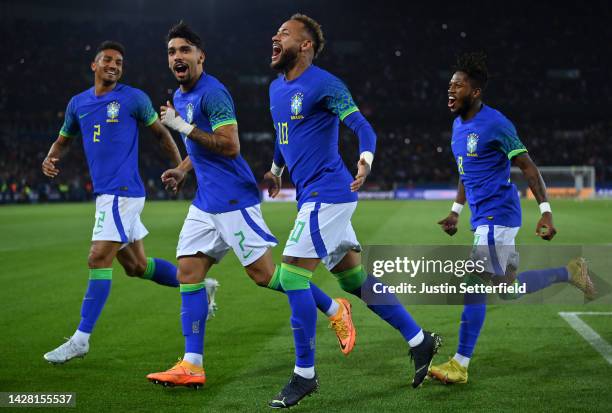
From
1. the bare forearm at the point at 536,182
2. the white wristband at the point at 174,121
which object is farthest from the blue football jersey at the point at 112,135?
the bare forearm at the point at 536,182

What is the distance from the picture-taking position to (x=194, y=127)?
194 inches

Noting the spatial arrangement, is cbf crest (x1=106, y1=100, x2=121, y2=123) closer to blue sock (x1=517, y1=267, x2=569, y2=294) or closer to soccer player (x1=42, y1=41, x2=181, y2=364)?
soccer player (x1=42, y1=41, x2=181, y2=364)

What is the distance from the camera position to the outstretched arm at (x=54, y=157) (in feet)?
21.3

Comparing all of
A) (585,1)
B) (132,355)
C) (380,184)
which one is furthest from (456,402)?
(585,1)

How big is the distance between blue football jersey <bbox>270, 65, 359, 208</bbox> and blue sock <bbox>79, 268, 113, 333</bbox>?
1.99 metres

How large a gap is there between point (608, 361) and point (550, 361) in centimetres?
41

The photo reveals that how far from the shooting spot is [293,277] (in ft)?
15.6

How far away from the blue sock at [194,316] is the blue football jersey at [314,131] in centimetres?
95

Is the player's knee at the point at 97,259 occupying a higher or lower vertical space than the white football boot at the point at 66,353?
higher

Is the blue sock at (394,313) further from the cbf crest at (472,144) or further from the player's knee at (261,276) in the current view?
the cbf crest at (472,144)

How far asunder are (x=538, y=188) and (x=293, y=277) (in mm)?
1874

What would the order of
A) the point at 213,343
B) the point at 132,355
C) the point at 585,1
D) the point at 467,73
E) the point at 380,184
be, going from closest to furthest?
the point at 467,73
the point at 132,355
the point at 213,343
the point at 380,184
the point at 585,1

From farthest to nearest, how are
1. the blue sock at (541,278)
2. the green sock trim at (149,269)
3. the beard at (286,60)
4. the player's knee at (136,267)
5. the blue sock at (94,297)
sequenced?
the green sock trim at (149,269), the player's knee at (136,267), the blue sock at (541,278), the blue sock at (94,297), the beard at (286,60)

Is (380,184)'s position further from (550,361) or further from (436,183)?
(550,361)
